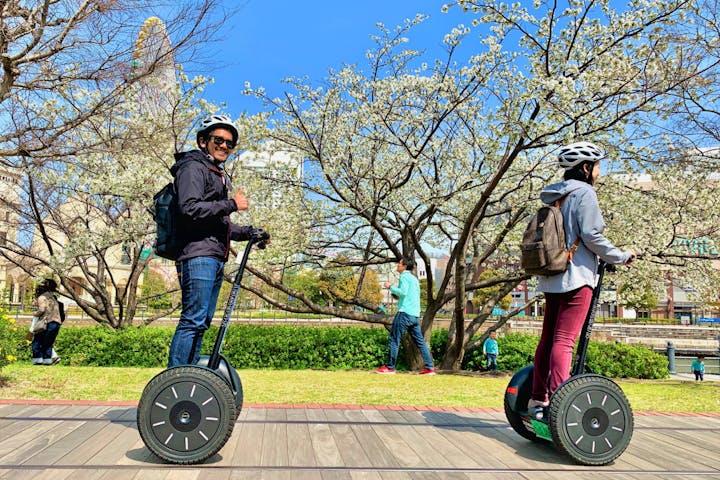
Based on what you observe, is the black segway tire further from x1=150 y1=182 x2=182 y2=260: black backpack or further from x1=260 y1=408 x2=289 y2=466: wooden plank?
x1=150 y1=182 x2=182 y2=260: black backpack

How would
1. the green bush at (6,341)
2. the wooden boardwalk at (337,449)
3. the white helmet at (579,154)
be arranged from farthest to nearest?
the green bush at (6,341)
the white helmet at (579,154)
the wooden boardwalk at (337,449)

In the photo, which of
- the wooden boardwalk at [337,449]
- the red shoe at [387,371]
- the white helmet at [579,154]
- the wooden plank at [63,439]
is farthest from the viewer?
the red shoe at [387,371]

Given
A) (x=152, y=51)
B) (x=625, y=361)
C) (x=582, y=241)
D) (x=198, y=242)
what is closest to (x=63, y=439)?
(x=198, y=242)

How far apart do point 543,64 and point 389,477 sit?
5.29 meters

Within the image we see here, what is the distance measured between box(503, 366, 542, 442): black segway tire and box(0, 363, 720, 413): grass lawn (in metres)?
1.45

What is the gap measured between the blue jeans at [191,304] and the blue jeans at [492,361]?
8293mm

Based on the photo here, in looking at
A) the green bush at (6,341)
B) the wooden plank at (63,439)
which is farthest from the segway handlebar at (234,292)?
the green bush at (6,341)

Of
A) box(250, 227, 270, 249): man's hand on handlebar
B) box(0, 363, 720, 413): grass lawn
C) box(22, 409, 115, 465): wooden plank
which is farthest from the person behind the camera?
box(0, 363, 720, 413): grass lawn

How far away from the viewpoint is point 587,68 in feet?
19.9

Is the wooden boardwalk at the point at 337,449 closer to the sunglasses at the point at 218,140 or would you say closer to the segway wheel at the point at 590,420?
the segway wheel at the point at 590,420

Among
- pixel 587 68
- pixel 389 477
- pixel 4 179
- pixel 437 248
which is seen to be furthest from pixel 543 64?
pixel 4 179

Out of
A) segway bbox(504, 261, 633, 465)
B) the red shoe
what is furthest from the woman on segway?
the red shoe

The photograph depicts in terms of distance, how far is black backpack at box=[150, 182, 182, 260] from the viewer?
3.24m

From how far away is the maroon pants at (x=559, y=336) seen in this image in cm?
323
